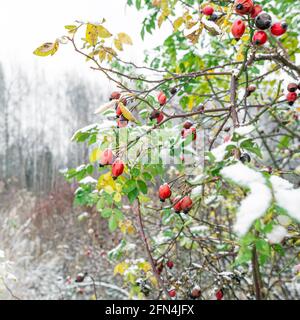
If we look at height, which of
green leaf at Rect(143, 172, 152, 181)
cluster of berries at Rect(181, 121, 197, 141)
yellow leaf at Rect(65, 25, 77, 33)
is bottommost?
green leaf at Rect(143, 172, 152, 181)

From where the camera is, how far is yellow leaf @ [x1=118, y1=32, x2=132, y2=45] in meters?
1.10

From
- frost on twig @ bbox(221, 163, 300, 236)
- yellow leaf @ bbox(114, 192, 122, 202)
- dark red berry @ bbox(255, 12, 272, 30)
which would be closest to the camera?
frost on twig @ bbox(221, 163, 300, 236)

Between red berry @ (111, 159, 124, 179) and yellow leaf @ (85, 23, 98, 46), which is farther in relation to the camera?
yellow leaf @ (85, 23, 98, 46)

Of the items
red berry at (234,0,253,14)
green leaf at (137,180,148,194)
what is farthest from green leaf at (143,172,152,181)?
red berry at (234,0,253,14)

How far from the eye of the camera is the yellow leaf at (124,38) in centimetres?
110

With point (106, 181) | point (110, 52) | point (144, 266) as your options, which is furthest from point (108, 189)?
point (144, 266)

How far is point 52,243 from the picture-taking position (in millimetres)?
5102

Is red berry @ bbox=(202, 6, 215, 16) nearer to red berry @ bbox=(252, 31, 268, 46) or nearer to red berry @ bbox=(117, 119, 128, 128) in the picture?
red berry @ bbox=(252, 31, 268, 46)

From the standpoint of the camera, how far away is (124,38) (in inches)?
43.4

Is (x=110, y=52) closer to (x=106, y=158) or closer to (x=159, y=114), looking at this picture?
(x=159, y=114)

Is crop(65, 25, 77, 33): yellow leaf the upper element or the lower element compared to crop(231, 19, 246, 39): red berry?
upper

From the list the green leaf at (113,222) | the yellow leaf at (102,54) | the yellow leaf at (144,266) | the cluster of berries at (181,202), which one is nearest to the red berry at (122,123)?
the cluster of berries at (181,202)

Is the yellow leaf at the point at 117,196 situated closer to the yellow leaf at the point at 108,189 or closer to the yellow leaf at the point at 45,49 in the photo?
the yellow leaf at the point at 108,189

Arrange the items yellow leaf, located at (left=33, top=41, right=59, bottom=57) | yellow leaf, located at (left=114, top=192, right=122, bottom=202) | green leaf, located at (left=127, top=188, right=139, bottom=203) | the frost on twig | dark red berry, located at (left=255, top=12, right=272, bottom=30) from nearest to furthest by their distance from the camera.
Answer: the frost on twig, dark red berry, located at (left=255, top=12, right=272, bottom=30), yellow leaf, located at (left=33, top=41, right=59, bottom=57), green leaf, located at (left=127, top=188, right=139, bottom=203), yellow leaf, located at (left=114, top=192, right=122, bottom=202)
